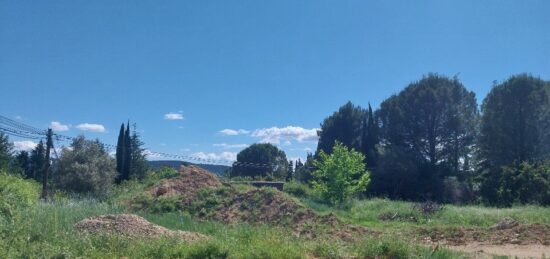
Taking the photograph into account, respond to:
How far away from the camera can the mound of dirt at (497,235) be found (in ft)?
50.0

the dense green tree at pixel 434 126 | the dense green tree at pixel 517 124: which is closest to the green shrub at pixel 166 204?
the dense green tree at pixel 434 126

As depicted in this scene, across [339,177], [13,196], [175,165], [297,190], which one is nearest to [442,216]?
[339,177]

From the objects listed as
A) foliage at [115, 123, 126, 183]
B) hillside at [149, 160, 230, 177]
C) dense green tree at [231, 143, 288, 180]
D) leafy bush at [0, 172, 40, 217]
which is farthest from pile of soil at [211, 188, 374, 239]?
dense green tree at [231, 143, 288, 180]

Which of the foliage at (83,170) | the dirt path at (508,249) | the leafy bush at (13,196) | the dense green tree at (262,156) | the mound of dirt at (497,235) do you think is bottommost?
the dirt path at (508,249)

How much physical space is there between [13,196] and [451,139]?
128 feet

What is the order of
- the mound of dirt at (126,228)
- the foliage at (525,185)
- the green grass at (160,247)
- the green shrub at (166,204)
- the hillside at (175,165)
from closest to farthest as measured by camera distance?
the green grass at (160,247), the mound of dirt at (126,228), the green shrub at (166,204), the foliage at (525,185), the hillside at (175,165)

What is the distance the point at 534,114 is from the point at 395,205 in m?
21.6

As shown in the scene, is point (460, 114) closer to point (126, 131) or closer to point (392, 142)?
point (392, 142)

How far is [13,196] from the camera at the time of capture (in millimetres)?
14203

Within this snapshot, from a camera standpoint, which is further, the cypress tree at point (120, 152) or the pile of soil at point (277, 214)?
the cypress tree at point (120, 152)

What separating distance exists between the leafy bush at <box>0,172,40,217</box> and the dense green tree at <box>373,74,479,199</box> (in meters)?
32.0

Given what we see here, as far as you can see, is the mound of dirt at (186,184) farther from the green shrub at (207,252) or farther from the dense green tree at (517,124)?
the dense green tree at (517,124)

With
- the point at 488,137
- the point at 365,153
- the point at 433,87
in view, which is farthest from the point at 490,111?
the point at 365,153

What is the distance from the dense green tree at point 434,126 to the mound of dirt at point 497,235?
26.6 meters
